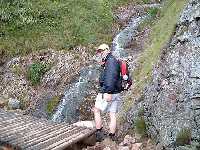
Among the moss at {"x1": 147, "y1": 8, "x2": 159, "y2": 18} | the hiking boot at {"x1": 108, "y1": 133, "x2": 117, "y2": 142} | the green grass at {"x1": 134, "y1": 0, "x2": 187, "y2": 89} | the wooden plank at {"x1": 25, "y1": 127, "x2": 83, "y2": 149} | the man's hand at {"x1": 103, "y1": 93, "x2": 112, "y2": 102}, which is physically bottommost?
the hiking boot at {"x1": 108, "y1": 133, "x2": 117, "y2": 142}

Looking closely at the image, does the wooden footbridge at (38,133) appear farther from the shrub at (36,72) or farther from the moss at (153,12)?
the moss at (153,12)

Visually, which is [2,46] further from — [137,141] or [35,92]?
[137,141]

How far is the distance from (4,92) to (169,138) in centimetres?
1216

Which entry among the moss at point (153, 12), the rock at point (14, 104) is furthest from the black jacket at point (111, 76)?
the moss at point (153, 12)

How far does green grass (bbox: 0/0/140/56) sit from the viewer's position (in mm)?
25333

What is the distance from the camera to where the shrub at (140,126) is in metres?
13.0

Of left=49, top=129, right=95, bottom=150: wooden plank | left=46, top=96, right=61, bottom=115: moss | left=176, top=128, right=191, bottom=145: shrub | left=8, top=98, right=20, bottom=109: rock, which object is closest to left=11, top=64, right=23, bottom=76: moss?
left=8, top=98, right=20, bottom=109: rock

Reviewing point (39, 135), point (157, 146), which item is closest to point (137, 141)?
point (157, 146)

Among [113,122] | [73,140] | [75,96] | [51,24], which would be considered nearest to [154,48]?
[75,96]

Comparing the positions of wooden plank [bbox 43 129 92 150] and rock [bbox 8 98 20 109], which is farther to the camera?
rock [bbox 8 98 20 109]

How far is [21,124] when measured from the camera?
14320mm

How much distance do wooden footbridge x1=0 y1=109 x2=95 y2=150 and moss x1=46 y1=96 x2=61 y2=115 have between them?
164 inches

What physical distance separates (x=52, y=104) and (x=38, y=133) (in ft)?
21.6

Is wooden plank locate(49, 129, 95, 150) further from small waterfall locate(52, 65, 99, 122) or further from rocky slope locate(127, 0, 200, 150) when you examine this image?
small waterfall locate(52, 65, 99, 122)
